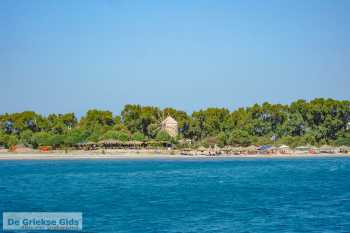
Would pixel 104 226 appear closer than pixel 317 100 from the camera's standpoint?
Yes

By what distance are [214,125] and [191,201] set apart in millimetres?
80410

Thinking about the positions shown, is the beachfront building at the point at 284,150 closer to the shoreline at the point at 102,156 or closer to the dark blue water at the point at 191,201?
the shoreline at the point at 102,156

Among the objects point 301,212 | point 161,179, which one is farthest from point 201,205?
point 161,179

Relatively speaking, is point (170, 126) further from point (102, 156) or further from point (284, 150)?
point (284, 150)

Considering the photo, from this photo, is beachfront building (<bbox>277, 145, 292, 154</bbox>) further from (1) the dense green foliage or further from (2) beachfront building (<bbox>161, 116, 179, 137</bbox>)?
(2) beachfront building (<bbox>161, 116, 179, 137</bbox>)

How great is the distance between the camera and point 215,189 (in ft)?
151

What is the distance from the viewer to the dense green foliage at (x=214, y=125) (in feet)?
371

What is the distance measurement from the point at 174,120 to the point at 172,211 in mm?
86603

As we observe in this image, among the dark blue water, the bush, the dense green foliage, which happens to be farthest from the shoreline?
the dark blue water

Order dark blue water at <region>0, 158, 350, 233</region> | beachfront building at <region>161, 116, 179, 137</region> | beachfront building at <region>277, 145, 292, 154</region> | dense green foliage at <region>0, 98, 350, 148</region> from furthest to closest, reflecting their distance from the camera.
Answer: beachfront building at <region>161, 116, 179, 137</region> → dense green foliage at <region>0, 98, 350, 148</region> → beachfront building at <region>277, 145, 292, 154</region> → dark blue water at <region>0, 158, 350, 233</region>

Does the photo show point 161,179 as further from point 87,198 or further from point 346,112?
point 346,112

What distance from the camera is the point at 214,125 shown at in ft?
388

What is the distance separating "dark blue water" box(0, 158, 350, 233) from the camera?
96.1 feet

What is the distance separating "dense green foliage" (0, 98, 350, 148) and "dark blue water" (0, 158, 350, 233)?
54933 mm
